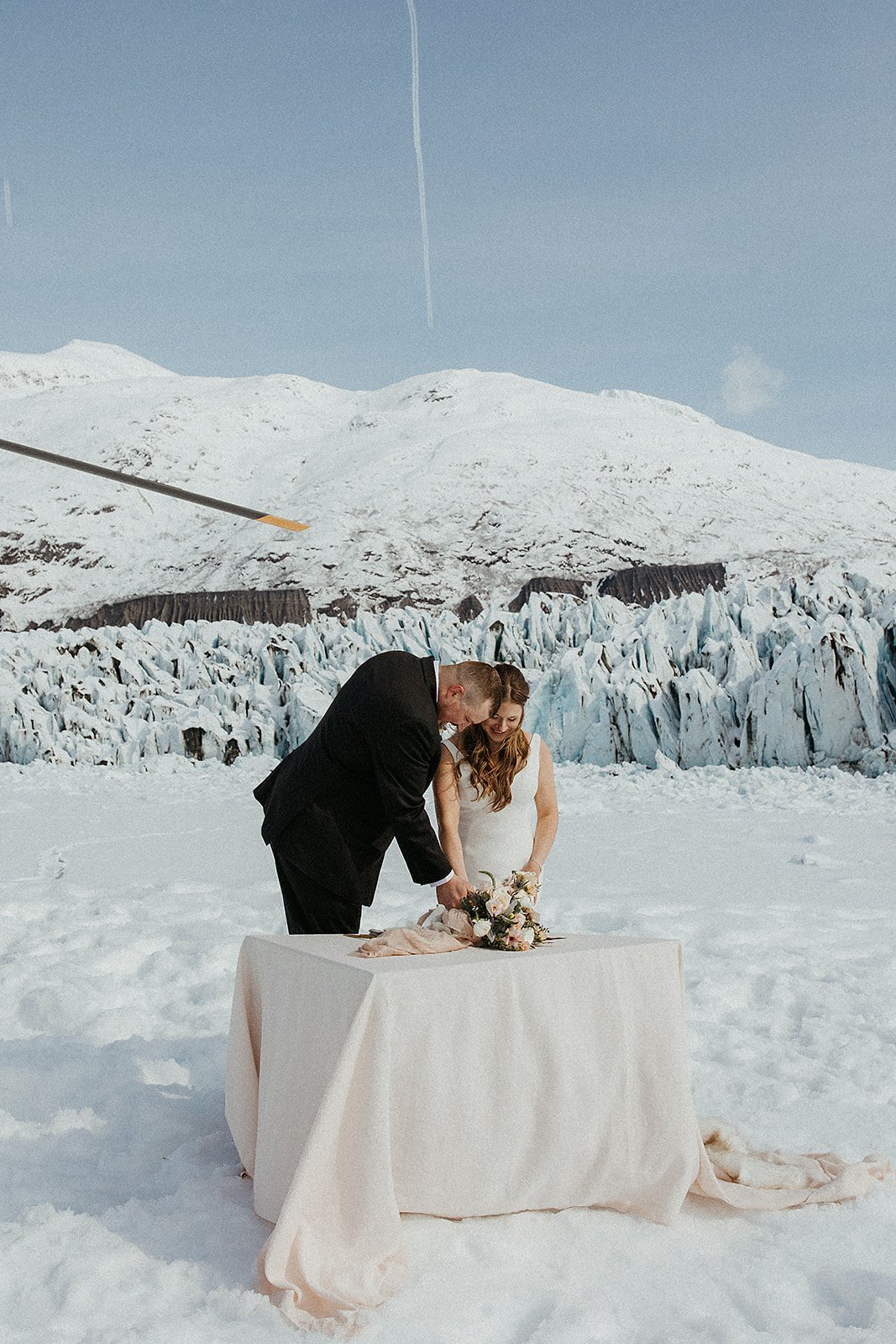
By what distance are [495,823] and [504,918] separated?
0.73 m

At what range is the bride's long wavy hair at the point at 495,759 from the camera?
3.34 meters

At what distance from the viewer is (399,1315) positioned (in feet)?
7.21

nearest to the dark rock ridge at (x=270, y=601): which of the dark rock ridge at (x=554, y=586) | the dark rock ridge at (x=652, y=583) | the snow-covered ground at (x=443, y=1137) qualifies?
the dark rock ridge at (x=652, y=583)

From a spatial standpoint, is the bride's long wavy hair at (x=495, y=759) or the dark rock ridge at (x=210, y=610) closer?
the bride's long wavy hair at (x=495, y=759)

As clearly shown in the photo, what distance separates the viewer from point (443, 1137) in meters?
2.52

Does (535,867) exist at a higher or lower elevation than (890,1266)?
higher

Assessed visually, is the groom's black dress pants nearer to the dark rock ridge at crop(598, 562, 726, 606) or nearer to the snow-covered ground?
the snow-covered ground

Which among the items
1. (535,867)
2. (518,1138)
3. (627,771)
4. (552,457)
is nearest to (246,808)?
(627,771)

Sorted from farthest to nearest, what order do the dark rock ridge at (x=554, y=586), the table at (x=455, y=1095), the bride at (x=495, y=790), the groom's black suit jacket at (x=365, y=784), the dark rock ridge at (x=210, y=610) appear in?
the dark rock ridge at (x=554, y=586) → the dark rock ridge at (x=210, y=610) → the bride at (x=495, y=790) → the groom's black suit jacket at (x=365, y=784) → the table at (x=455, y=1095)

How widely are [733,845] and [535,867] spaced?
461cm

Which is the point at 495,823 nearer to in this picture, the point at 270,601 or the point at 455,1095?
the point at 455,1095

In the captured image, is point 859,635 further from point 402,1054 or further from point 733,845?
point 402,1054

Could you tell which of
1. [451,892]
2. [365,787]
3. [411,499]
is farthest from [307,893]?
[411,499]

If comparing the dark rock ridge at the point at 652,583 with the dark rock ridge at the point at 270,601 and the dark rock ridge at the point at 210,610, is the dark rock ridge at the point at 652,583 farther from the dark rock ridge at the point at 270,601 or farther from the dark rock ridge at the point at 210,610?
the dark rock ridge at the point at 210,610
